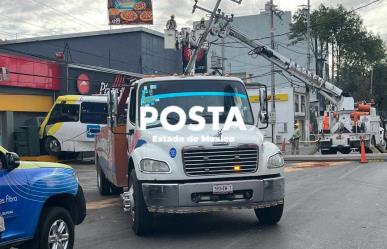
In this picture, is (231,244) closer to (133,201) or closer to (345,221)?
(133,201)

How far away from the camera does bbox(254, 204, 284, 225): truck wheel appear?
8922 mm

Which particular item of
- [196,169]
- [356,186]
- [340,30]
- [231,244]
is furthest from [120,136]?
[340,30]

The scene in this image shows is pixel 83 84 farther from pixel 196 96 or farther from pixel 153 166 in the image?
pixel 153 166

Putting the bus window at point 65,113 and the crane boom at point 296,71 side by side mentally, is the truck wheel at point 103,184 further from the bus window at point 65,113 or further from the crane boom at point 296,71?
the crane boom at point 296,71

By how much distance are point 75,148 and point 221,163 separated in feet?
56.5

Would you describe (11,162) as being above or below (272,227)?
above

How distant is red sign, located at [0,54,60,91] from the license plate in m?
17.8

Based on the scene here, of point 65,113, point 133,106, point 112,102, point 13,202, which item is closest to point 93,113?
point 65,113

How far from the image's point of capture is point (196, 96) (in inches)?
358

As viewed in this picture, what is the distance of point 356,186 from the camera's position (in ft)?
45.8

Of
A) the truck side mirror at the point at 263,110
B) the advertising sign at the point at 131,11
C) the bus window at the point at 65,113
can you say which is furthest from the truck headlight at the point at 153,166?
the advertising sign at the point at 131,11

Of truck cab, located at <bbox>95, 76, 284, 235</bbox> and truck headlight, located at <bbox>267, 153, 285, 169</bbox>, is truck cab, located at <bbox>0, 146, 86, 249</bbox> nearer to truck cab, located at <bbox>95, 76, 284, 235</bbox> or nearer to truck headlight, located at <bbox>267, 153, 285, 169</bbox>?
truck cab, located at <bbox>95, 76, 284, 235</bbox>

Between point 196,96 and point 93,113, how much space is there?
16.2m

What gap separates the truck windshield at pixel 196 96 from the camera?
8984mm
